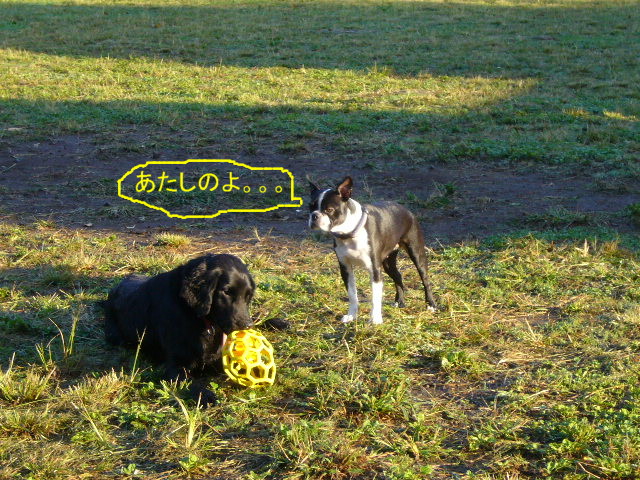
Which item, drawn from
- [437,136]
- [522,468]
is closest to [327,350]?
[522,468]

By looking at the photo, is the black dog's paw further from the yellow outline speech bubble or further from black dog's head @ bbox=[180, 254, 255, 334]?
the yellow outline speech bubble

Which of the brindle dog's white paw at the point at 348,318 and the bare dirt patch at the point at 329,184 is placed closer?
the brindle dog's white paw at the point at 348,318

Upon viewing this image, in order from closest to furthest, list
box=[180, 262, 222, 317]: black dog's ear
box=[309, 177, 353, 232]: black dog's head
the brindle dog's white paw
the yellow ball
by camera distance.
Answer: the yellow ball
box=[180, 262, 222, 317]: black dog's ear
box=[309, 177, 353, 232]: black dog's head
the brindle dog's white paw

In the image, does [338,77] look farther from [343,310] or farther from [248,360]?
[248,360]

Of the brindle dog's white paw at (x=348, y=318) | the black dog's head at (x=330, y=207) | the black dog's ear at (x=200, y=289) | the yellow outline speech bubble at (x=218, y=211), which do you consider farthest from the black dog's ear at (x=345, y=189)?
the yellow outline speech bubble at (x=218, y=211)

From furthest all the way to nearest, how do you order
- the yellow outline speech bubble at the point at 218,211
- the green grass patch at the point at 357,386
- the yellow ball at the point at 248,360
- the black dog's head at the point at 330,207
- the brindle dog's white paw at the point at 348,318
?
the yellow outline speech bubble at the point at 218,211
the brindle dog's white paw at the point at 348,318
the black dog's head at the point at 330,207
the yellow ball at the point at 248,360
the green grass patch at the point at 357,386

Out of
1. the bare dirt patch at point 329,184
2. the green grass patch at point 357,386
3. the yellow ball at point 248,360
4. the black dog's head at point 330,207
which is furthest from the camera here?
the bare dirt patch at point 329,184

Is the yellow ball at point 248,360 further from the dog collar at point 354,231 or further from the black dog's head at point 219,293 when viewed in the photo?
the dog collar at point 354,231

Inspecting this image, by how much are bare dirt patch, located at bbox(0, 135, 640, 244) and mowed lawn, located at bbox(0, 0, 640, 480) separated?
24 centimetres

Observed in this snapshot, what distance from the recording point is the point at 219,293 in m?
4.75

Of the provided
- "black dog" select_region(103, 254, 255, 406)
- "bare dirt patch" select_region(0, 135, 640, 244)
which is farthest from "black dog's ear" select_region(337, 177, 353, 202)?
"bare dirt patch" select_region(0, 135, 640, 244)

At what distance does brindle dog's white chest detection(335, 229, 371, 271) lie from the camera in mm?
5637

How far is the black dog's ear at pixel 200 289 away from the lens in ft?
15.5

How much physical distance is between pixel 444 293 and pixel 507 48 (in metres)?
13.3
